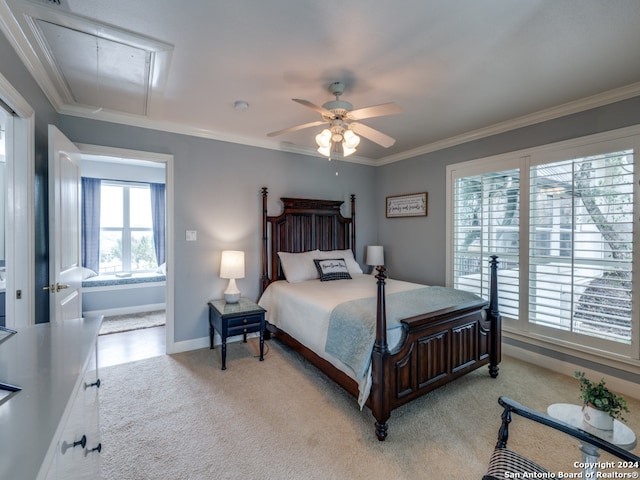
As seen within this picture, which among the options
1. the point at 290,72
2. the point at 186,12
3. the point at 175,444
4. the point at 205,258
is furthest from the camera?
the point at 205,258

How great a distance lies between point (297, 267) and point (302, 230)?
629 millimetres

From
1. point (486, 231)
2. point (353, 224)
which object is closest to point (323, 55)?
point (486, 231)

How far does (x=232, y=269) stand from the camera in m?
3.39

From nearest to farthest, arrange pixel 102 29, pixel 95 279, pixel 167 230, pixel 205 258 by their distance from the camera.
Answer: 1. pixel 102 29
2. pixel 167 230
3. pixel 205 258
4. pixel 95 279

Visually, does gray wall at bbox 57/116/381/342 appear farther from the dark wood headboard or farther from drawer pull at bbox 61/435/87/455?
drawer pull at bbox 61/435/87/455

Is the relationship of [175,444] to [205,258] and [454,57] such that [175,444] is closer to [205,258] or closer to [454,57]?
[205,258]

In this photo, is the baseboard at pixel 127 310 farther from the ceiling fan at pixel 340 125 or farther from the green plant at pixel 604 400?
the green plant at pixel 604 400

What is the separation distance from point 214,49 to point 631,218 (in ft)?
11.4

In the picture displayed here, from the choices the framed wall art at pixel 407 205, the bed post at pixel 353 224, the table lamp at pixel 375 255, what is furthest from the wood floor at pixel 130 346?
the framed wall art at pixel 407 205

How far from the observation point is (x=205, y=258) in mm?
3574

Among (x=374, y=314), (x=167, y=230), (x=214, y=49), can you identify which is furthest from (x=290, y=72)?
(x=167, y=230)

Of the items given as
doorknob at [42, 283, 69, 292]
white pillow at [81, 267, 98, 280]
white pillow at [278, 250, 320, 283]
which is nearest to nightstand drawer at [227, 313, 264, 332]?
white pillow at [278, 250, 320, 283]

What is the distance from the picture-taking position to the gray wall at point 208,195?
321 centimetres

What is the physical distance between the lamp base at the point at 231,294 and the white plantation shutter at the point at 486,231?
106 inches
